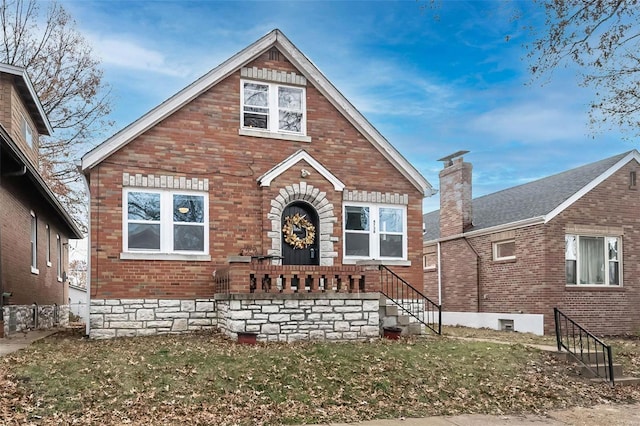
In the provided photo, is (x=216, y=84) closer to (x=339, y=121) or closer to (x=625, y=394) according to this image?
(x=339, y=121)

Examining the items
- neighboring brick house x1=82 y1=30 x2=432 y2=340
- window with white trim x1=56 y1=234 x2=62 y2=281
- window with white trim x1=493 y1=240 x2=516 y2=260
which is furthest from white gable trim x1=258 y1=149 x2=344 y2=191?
window with white trim x1=56 y1=234 x2=62 y2=281

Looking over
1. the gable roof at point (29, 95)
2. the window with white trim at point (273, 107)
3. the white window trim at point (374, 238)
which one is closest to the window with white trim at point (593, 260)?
the white window trim at point (374, 238)

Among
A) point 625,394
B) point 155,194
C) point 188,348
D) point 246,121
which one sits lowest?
point 625,394

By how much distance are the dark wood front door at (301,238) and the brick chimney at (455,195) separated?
9345mm

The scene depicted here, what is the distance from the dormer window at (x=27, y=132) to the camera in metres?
20.2

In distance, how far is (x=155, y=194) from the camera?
1491 centimetres

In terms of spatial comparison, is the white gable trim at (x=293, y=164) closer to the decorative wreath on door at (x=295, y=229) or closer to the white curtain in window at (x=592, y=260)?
the decorative wreath on door at (x=295, y=229)

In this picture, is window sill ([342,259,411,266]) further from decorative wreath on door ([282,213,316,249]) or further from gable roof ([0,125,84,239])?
gable roof ([0,125,84,239])

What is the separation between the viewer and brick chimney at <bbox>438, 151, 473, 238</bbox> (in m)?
23.8

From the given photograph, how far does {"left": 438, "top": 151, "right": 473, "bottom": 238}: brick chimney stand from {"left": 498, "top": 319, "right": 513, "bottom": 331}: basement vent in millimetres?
3932

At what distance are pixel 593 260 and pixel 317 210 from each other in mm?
10391

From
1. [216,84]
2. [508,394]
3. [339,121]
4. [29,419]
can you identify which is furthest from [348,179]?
[29,419]

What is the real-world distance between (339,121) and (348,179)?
5.46 feet

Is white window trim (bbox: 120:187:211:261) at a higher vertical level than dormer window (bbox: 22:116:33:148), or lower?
lower
